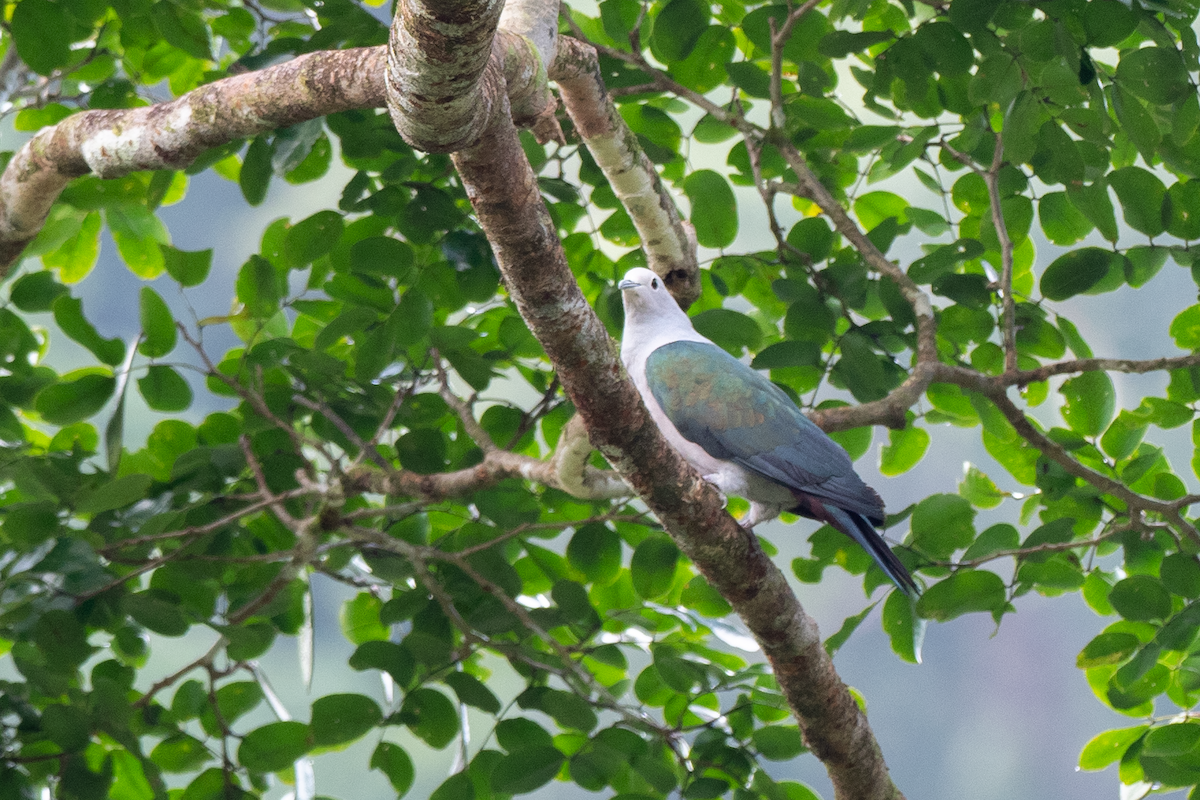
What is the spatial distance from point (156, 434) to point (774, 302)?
5.23ft

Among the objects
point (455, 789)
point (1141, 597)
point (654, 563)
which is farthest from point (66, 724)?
point (1141, 597)

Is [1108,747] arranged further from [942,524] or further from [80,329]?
[80,329]

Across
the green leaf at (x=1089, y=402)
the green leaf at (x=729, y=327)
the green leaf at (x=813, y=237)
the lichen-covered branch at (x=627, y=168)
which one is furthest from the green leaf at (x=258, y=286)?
the green leaf at (x=1089, y=402)

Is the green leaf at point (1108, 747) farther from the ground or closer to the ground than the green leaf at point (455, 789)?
closer to the ground

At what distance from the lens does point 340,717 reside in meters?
2.05

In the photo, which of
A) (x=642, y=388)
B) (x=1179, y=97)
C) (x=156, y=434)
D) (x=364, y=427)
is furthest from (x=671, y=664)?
(x=1179, y=97)

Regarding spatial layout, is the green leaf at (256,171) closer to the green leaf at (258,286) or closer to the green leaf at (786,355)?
the green leaf at (258,286)

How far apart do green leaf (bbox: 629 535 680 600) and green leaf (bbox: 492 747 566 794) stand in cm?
45

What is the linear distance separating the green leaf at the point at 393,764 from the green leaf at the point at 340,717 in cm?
10

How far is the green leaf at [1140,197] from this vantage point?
214 centimetres

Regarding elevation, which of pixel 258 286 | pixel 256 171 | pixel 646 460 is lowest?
pixel 646 460

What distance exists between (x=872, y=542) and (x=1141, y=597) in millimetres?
597

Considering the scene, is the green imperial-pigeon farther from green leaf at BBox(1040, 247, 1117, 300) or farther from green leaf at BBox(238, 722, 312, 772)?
green leaf at BBox(238, 722, 312, 772)

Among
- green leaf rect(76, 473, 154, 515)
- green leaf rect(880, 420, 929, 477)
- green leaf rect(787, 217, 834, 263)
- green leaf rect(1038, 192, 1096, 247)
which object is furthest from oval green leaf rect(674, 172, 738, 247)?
green leaf rect(76, 473, 154, 515)
